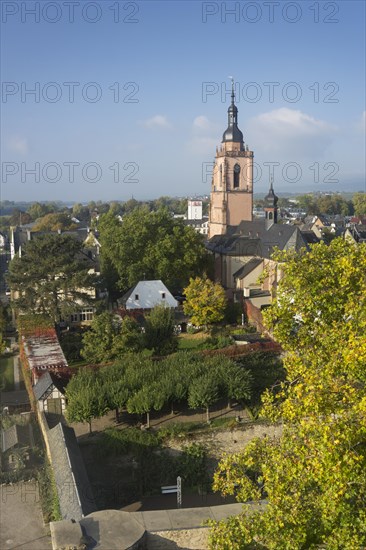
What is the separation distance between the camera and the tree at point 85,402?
21.6 meters

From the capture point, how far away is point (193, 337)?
118 feet

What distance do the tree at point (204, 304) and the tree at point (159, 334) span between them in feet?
15.9

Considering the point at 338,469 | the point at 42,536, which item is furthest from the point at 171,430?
the point at 338,469

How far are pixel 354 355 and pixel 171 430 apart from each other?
43.6 feet

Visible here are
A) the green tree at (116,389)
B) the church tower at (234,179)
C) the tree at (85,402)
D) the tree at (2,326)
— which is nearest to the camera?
the tree at (85,402)

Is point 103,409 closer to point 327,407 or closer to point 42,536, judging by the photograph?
point 42,536

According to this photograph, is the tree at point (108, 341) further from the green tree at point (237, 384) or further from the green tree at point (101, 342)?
the green tree at point (237, 384)

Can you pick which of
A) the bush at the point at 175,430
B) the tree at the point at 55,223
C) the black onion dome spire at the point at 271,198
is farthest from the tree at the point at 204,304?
the tree at the point at 55,223

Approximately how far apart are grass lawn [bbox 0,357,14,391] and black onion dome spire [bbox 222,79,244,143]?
36.6 metres

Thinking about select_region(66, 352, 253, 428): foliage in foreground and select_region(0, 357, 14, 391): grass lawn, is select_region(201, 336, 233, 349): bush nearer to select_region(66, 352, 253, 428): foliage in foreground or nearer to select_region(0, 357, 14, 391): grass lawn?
select_region(66, 352, 253, 428): foliage in foreground

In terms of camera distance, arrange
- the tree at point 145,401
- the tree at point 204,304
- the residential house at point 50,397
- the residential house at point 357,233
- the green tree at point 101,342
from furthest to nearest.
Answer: the residential house at point 357,233, the tree at point 204,304, the green tree at point 101,342, the residential house at point 50,397, the tree at point 145,401

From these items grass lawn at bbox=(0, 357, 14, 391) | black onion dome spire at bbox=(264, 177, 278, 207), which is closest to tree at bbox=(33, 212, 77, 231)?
black onion dome spire at bbox=(264, 177, 278, 207)

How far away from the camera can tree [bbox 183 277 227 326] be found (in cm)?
3553

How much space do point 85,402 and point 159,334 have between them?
965 centimetres
